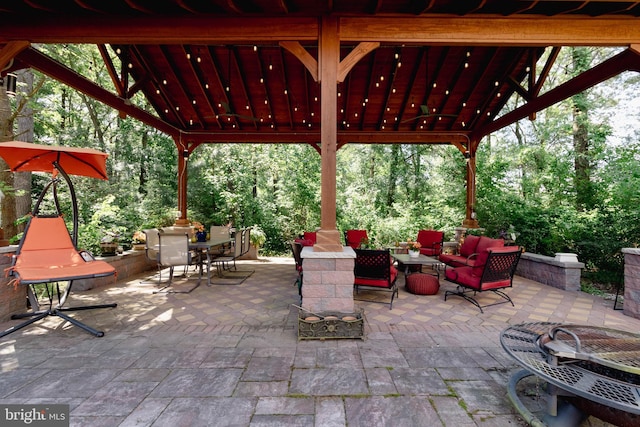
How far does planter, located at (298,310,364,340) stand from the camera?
2799mm

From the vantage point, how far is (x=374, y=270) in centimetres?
391

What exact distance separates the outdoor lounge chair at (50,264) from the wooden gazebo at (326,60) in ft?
6.92

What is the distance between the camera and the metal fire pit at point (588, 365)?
Result: 139 cm

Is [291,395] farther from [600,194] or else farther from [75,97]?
[75,97]

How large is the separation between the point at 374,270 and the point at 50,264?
396cm

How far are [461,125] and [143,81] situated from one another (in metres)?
7.55

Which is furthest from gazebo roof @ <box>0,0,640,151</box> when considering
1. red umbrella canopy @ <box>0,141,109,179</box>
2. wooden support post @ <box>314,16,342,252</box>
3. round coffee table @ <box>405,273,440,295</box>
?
round coffee table @ <box>405,273,440,295</box>

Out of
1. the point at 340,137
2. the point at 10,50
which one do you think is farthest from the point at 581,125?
the point at 10,50

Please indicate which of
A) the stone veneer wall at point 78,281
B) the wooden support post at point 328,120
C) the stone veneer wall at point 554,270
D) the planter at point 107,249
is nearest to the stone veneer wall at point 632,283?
the stone veneer wall at point 554,270

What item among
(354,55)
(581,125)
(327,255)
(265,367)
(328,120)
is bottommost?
(265,367)

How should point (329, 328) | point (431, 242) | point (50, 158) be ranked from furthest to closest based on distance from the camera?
point (431, 242) → point (50, 158) → point (329, 328)

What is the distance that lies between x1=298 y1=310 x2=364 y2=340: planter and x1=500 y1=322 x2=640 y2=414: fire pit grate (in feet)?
4.22
